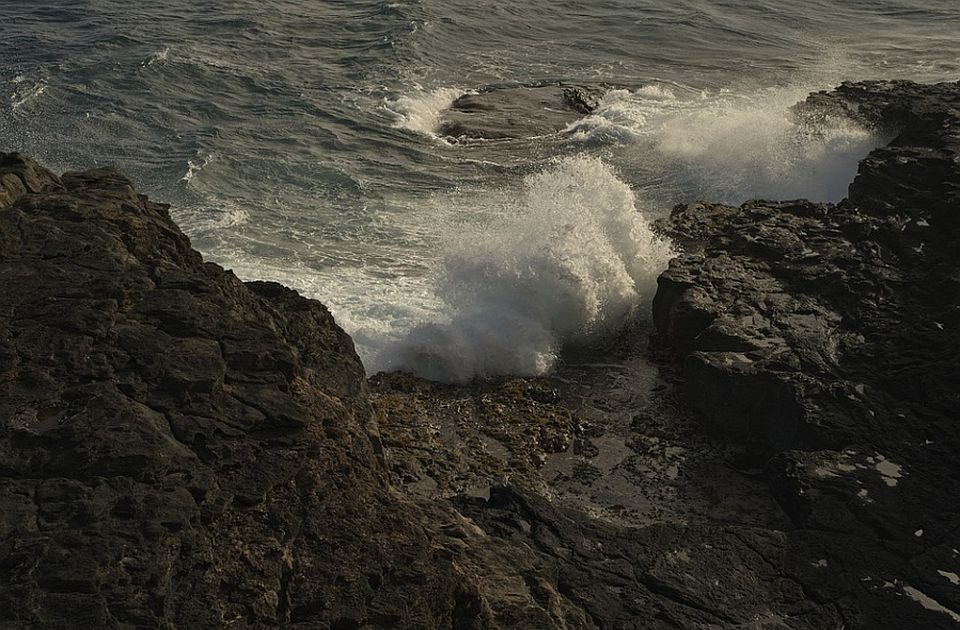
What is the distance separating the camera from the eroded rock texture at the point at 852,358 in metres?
7.73

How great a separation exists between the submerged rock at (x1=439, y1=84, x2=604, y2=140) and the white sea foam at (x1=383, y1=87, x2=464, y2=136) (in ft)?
0.69

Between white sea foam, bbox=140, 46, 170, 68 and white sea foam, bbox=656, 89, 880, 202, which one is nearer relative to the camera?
white sea foam, bbox=656, 89, 880, 202

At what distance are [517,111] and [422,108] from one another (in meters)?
1.96

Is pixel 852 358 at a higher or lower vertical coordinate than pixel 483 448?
higher

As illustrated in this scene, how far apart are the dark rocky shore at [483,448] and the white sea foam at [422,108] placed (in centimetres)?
944

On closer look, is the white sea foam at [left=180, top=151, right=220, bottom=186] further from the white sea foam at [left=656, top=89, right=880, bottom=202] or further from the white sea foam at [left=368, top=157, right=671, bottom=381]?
the white sea foam at [left=656, top=89, right=880, bottom=202]

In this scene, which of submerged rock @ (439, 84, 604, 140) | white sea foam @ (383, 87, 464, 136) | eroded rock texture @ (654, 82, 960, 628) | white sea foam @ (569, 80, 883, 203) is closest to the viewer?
eroded rock texture @ (654, 82, 960, 628)

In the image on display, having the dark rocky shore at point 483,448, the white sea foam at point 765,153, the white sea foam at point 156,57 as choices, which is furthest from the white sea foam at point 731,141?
the white sea foam at point 156,57

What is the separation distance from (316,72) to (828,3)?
1742 cm

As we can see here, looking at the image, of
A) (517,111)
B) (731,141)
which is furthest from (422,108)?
(731,141)

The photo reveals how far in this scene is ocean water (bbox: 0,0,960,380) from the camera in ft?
42.8

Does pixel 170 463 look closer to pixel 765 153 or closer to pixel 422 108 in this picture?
pixel 765 153

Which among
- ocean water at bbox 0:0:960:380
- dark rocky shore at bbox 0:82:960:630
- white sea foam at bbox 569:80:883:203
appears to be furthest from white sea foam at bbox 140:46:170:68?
dark rocky shore at bbox 0:82:960:630

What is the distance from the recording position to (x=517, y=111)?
843 inches
